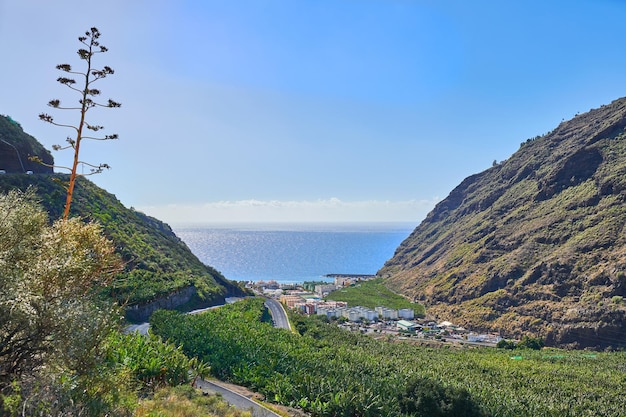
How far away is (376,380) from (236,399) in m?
8.55

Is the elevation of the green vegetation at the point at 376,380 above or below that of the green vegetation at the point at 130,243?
below

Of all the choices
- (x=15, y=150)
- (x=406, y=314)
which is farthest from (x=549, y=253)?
(x=15, y=150)

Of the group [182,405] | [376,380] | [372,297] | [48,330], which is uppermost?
[48,330]

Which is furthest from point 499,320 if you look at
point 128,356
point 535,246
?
point 128,356

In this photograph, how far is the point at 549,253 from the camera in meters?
84.0

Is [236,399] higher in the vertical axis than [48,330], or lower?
lower

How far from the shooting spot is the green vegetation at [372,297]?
102438 millimetres

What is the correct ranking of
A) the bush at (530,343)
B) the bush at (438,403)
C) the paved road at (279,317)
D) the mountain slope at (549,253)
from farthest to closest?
the mountain slope at (549,253) → the bush at (530,343) → the paved road at (279,317) → the bush at (438,403)

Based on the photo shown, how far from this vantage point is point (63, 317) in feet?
27.1

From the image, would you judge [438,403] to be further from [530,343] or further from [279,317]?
[530,343]

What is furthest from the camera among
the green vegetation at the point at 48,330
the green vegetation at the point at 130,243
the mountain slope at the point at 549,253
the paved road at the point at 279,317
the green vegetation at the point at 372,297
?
the green vegetation at the point at 372,297

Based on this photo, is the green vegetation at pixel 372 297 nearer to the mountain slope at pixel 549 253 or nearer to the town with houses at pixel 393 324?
the mountain slope at pixel 549 253

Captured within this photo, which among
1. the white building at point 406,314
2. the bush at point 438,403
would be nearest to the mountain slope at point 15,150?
the bush at point 438,403

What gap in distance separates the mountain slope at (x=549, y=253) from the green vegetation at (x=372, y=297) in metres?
4.21
